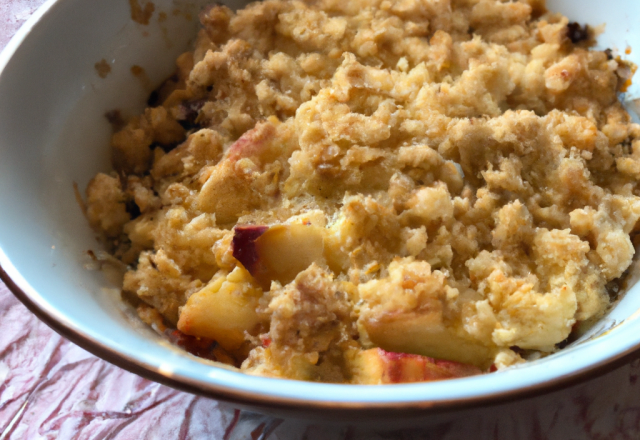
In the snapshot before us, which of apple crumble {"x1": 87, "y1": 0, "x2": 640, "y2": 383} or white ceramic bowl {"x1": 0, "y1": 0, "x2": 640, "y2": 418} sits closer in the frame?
white ceramic bowl {"x1": 0, "y1": 0, "x2": 640, "y2": 418}

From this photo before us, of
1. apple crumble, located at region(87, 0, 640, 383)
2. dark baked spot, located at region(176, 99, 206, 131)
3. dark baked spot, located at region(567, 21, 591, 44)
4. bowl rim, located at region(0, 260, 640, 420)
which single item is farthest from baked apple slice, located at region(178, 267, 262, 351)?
dark baked spot, located at region(567, 21, 591, 44)

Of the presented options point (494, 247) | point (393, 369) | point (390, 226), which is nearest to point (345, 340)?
point (393, 369)

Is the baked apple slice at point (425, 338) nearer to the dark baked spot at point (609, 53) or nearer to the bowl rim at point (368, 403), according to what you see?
the bowl rim at point (368, 403)

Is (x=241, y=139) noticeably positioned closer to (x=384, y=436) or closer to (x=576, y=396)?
(x=384, y=436)

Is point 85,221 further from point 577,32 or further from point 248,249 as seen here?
point 577,32

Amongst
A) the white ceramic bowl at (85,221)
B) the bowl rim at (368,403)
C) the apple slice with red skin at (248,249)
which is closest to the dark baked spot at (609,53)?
the white ceramic bowl at (85,221)

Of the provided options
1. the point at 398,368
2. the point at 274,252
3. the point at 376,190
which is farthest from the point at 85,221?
the point at 398,368

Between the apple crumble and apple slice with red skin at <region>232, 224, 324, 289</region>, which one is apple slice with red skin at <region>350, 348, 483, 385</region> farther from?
apple slice with red skin at <region>232, 224, 324, 289</region>
